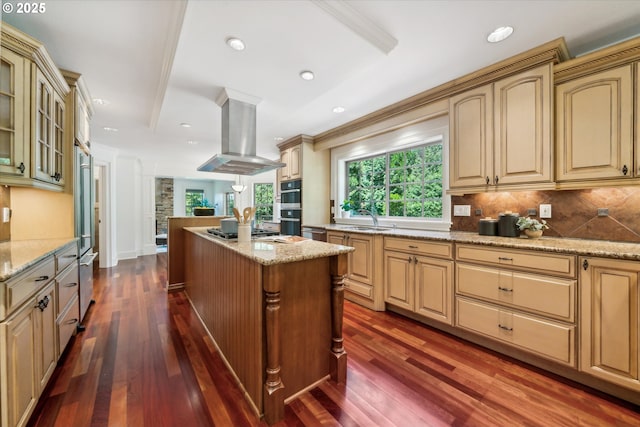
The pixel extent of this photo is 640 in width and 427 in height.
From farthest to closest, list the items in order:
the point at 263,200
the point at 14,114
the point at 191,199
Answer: the point at 191,199, the point at 263,200, the point at 14,114

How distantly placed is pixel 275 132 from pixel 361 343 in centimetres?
342

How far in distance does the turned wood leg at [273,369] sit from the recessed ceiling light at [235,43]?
69.0 inches

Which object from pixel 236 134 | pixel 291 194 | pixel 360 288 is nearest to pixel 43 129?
pixel 236 134

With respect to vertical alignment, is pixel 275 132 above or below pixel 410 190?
above

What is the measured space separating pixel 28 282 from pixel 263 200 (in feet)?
21.8

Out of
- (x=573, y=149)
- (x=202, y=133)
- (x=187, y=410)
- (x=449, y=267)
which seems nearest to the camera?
(x=187, y=410)

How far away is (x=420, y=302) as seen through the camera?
256 cm

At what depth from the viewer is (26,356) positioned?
1330 mm

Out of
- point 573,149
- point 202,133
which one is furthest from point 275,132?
point 573,149

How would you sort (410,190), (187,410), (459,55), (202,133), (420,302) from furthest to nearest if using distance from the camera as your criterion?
1. (202,133)
2. (410,190)
3. (420,302)
4. (459,55)
5. (187,410)

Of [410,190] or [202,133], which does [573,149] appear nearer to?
[410,190]

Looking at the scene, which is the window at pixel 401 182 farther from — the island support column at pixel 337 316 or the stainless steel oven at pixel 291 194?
the island support column at pixel 337 316

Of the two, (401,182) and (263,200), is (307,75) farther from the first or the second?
(263,200)

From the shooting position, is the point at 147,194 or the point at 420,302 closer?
the point at 420,302
